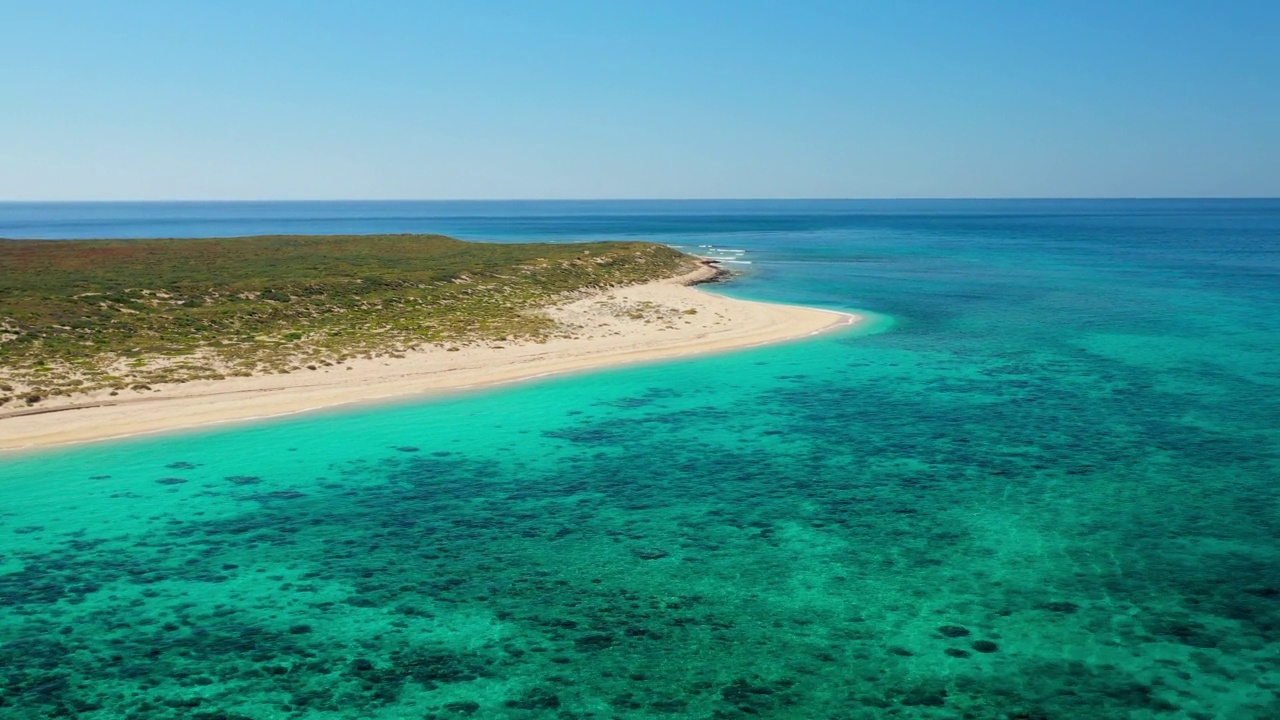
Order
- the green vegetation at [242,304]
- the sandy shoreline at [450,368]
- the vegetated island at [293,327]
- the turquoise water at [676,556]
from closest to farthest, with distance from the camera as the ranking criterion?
the turquoise water at [676,556], the sandy shoreline at [450,368], the vegetated island at [293,327], the green vegetation at [242,304]

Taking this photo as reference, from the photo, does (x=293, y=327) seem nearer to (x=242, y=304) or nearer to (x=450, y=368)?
(x=242, y=304)

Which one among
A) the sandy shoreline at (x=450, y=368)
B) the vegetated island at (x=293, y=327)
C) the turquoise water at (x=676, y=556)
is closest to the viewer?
the turquoise water at (x=676, y=556)

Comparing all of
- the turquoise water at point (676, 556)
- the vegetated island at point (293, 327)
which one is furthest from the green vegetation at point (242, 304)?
the turquoise water at point (676, 556)

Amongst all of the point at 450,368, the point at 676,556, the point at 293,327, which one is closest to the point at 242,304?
the point at 293,327

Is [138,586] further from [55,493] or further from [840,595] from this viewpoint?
[840,595]

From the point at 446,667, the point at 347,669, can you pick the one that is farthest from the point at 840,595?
the point at 347,669

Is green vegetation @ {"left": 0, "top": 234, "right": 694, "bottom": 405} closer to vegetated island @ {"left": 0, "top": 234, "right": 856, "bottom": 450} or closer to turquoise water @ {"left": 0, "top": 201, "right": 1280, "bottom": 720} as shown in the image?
vegetated island @ {"left": 0, "top": 234, "right": 856, "bottom": 450}

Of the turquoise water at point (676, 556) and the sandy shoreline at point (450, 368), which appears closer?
the turquoise water at point (676, 556)

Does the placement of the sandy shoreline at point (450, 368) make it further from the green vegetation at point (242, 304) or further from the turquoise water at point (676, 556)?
the turquoise water at point (676, 556)
